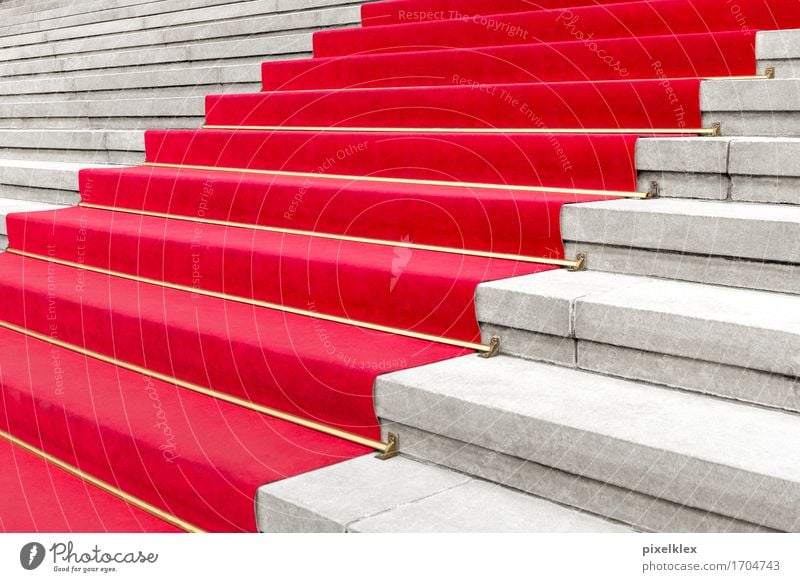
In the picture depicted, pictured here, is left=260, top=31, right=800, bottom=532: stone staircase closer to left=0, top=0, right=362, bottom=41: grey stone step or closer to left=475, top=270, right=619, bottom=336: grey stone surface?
left=475, top=270, right=619, bottom=336: grey stone surface

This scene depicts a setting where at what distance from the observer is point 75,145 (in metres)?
4.06

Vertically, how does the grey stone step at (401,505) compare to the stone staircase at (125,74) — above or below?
below

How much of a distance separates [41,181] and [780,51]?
9.16ft

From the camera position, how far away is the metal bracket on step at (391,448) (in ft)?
5.68

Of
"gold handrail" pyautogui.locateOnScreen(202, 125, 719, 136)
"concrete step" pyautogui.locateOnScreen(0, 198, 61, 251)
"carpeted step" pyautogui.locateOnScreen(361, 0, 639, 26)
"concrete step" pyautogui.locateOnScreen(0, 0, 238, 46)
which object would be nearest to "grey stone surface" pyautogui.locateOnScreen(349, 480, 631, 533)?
"gold handrail" pyautogui.locateOnScreen(202, 125, 719, 136)

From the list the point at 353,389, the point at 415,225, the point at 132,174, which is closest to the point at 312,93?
the point at 132,174

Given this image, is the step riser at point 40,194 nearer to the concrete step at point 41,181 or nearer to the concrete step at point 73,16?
the concrete step at point 41,181

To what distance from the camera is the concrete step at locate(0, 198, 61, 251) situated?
3273 millimetres

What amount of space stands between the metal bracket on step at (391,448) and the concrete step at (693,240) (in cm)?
60

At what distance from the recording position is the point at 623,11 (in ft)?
8.91

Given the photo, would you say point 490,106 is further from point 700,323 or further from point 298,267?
point 700,323

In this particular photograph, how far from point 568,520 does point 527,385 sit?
0.29 meters

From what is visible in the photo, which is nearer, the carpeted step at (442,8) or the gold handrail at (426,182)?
the gold handrail at (426,182)

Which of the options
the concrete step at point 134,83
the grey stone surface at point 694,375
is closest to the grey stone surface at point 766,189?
the grey stone surface at point 694,375
